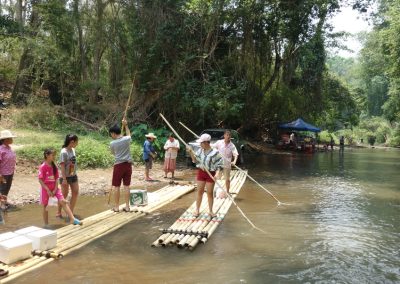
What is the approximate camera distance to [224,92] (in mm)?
19531

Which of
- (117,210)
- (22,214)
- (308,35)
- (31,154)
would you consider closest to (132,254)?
(117,210)

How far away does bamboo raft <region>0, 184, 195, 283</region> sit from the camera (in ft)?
18.0

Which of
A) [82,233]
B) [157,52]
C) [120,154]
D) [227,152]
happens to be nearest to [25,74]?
[157,52]

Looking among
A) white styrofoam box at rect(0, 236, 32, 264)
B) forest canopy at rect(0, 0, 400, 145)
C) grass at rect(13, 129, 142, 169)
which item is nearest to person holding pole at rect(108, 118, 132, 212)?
white styrofoam box at rect(0, 236, 32, 264)

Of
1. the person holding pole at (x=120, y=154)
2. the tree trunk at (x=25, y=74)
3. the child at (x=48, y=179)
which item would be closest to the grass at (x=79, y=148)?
the person holding pole at (x=120, y=154)

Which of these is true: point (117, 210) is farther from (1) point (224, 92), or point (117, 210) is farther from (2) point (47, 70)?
(2) point (47, 70)

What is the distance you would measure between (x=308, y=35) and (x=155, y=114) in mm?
→ 9319

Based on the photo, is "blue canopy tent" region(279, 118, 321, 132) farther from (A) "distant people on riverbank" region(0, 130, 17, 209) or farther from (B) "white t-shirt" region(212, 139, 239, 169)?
(A) "distant people on riverbank" region(0, 130, 17, 209)

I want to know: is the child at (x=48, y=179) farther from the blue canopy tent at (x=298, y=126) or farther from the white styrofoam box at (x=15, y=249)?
the blue canopy tent at (x=298, y=126)

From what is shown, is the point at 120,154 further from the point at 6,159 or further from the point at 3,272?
the point at 3,272

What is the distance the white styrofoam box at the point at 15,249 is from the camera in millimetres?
5508

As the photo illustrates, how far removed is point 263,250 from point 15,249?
11.5ft

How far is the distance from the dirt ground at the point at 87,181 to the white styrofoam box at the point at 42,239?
3675mm

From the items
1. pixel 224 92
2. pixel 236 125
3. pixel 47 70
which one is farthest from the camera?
pixel 236 125
